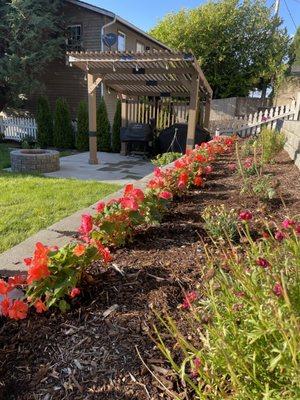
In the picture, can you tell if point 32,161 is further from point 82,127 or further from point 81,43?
point 81,43

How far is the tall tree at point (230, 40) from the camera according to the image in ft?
66.6

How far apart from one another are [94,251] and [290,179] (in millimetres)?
2861

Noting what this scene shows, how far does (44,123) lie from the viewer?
11883 millimetres

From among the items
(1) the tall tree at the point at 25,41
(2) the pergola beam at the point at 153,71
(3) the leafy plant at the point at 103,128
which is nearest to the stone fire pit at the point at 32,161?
(2) the pergola beam at the point at 153,71

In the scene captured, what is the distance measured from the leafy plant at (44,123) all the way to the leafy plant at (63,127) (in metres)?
0.46

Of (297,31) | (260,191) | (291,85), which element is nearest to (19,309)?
(260,191)

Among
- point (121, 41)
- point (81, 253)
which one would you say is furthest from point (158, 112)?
point (81, 253)

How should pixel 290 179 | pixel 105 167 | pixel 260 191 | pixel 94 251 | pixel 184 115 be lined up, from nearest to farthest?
pixel 94 251 < pixel 260 191 < pixel 290 179 < pixel 105 167 < pixel 184 115

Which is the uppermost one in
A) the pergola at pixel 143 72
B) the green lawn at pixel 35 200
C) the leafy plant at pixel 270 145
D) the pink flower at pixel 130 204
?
the pergola at pixel 143 72

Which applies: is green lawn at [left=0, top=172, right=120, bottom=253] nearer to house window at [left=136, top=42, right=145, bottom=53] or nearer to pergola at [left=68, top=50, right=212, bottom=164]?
pergola at [left=68, top=50, right=212, bottom=164]

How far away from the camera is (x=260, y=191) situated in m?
3.06

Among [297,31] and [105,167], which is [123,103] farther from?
[297,31]

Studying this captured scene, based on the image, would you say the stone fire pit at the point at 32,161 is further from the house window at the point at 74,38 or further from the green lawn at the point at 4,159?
the house window at the point at 74,38

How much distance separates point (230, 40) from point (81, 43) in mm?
11527
